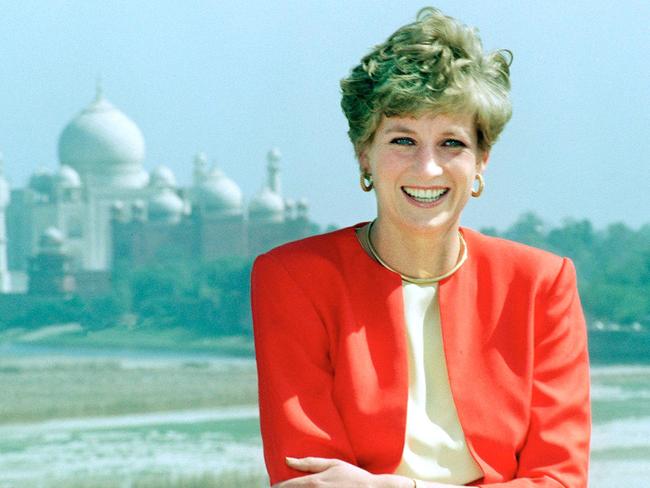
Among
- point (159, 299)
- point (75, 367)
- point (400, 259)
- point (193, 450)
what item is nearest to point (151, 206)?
point (159, 299)

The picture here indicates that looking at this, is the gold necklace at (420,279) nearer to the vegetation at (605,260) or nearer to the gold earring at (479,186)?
the gold earring at (479,186)

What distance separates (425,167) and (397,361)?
5.9 inches

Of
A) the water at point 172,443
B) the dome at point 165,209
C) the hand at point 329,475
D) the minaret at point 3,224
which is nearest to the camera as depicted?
the hand at point 329,475

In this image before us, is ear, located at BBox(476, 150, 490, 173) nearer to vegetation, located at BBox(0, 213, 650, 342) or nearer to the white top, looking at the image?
the white top

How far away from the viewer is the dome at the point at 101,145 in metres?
30.0

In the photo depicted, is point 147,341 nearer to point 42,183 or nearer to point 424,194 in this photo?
point 42,183

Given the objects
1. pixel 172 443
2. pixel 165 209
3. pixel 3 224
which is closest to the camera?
pixel 172 443

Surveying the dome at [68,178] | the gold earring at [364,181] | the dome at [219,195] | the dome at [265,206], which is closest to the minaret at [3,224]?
the dome at [68,178]

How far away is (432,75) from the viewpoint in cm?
102

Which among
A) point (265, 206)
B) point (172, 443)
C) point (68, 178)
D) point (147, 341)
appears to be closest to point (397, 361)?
point (172, 443)

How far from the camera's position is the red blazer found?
1.04 m

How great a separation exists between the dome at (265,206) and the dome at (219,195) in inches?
22.5

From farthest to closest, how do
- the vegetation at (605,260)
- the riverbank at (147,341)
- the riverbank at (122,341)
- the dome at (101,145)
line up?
1. the dome at (101,145)
2. the riverbank at (122,341)
3. the vegetation at (605,260)
4. the riverbank at (147,341)

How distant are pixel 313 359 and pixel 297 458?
3.0 inches
